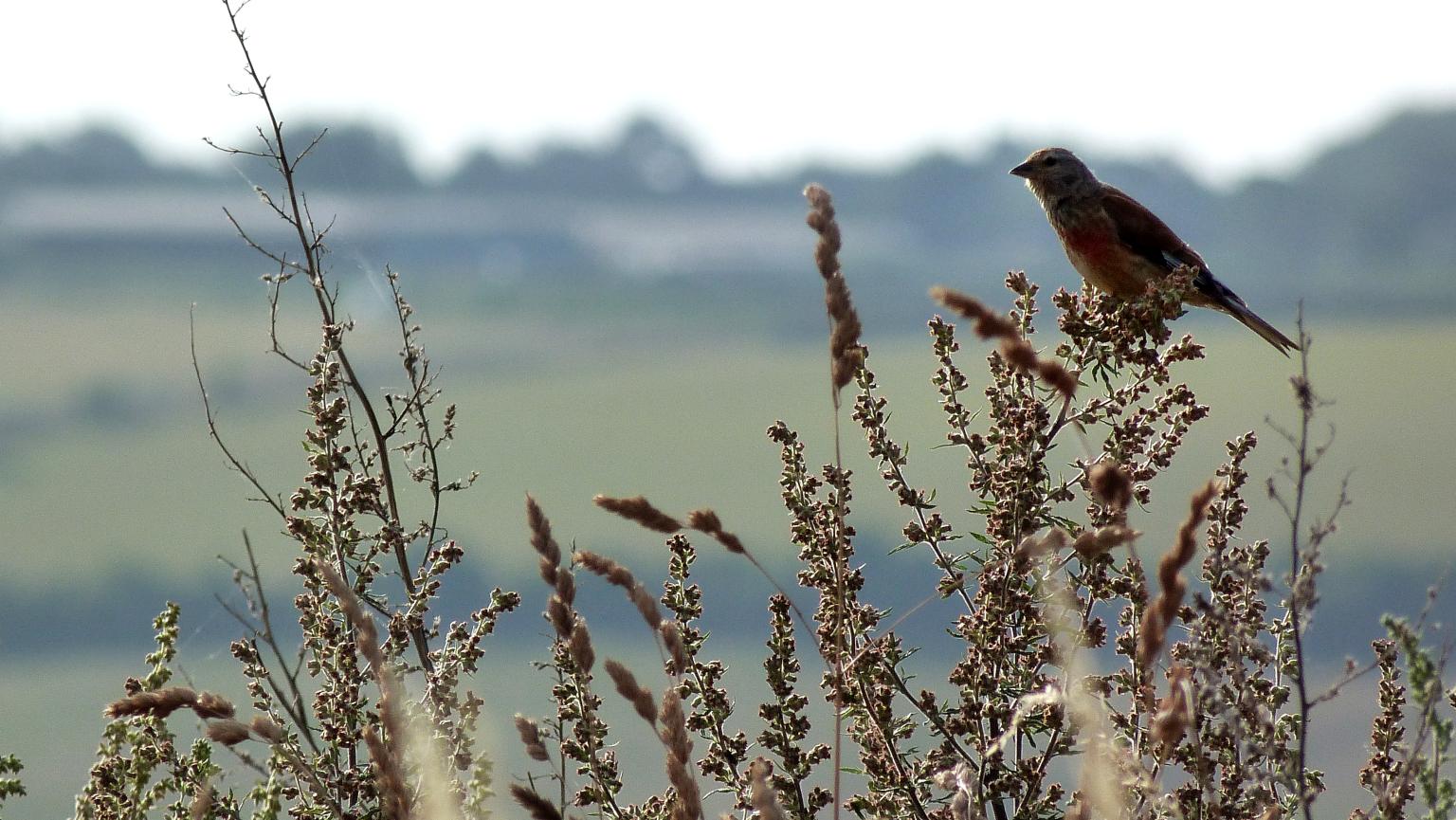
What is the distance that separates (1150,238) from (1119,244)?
168 millimetres

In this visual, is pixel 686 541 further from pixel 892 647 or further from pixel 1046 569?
pixel 1046 569

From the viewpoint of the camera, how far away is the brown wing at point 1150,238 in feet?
15.1

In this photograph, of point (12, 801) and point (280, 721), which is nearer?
point (280, 721)

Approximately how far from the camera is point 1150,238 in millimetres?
4660

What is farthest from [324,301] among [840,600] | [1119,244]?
[1119,244]

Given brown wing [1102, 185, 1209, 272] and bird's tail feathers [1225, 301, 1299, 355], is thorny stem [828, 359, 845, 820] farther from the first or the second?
bird's tail feathers [1225, 301, 1299, 355]

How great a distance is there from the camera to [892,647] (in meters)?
2.63

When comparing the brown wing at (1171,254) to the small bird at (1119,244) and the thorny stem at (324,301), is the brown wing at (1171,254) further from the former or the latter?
the thorny stem at (324,301)

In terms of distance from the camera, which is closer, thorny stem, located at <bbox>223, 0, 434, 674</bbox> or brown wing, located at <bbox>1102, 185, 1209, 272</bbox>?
thorny stem, located at <bbox>223, 0, 434, 674</bbox>

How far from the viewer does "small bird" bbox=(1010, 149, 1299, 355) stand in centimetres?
443

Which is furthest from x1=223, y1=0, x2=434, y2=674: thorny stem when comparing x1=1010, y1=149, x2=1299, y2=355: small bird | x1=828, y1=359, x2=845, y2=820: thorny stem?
x1=1010, y1=149, x2=1299, y2=355: small bird

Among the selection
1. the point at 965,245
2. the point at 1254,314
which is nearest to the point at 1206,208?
the point at 965,245

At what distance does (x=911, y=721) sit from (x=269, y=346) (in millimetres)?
1511

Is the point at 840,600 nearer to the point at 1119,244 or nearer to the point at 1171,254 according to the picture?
the point at 1119,244
